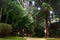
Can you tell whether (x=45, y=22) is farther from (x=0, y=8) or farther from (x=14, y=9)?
(x=0, y=8)

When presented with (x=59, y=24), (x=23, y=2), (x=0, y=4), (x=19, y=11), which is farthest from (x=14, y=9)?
(x=23, y=2)

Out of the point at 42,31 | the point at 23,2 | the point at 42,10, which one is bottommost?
the point at 42,31

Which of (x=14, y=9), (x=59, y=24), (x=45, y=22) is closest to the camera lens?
(x=14, y=9)

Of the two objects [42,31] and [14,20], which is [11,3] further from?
[42,31]

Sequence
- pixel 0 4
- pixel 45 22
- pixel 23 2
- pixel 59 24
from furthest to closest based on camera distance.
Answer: pixel 23 2, pixel 59 24, pixel 45 22, pixel 0 4

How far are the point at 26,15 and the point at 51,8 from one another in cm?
339

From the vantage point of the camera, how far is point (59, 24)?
24.5 meters

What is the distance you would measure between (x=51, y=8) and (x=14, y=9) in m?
4.75

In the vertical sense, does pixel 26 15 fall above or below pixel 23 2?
below

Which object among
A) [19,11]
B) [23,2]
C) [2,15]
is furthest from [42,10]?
[23,2]

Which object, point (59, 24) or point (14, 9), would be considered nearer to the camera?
point (14, 9)

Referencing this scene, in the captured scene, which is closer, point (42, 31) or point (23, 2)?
point (42, 31)

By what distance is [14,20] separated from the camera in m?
21.7

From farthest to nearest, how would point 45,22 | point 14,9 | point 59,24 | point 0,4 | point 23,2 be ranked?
point 23,2 → point 59,24 → point 45,22 → point 14,9 → point 0,4
